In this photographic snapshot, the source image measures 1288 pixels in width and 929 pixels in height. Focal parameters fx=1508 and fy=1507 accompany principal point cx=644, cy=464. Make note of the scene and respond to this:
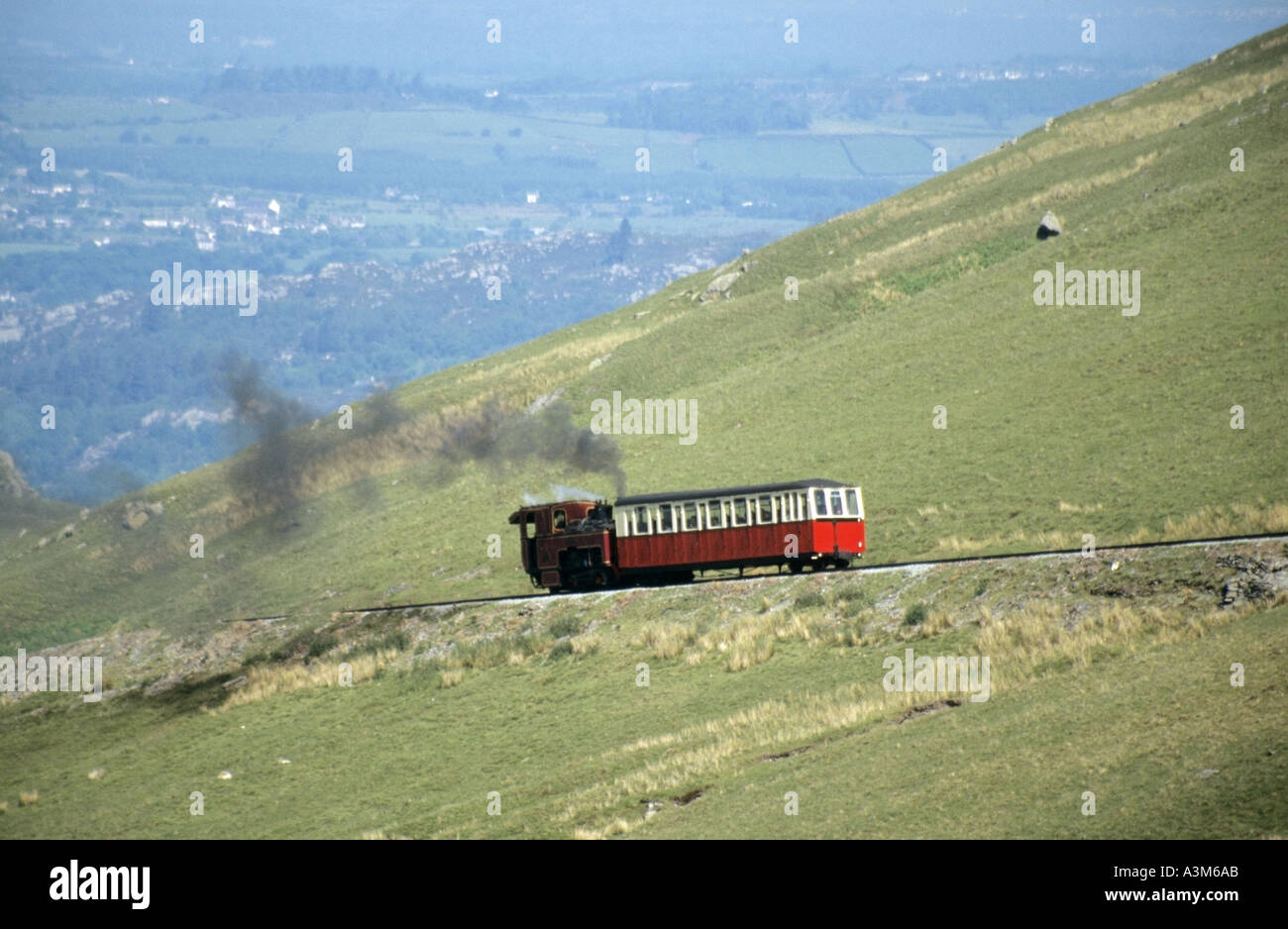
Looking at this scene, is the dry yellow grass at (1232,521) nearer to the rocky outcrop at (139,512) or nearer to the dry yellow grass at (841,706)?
the dry yellow grass at (841,706)

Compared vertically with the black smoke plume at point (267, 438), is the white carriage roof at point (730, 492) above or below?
below

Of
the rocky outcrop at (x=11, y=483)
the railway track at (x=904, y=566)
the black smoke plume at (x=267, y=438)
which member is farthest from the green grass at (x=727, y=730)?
the rocky outcrop at (x=11, y=483)

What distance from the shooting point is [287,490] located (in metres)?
78.8

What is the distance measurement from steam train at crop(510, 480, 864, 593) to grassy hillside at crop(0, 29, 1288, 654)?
623cm

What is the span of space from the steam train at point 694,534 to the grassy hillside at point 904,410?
623 centimetres

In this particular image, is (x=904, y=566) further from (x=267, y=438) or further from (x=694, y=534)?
(x=267, y=438)

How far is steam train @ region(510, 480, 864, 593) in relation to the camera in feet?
145

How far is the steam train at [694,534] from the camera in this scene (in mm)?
44094

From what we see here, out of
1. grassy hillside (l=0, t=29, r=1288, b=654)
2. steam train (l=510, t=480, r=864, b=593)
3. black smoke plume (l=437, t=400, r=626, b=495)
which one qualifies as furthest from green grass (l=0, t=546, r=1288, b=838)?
black smoke plume (l=437, t=400, r=626, b=495)

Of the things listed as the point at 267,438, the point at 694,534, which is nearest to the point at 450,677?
the point at 694,534

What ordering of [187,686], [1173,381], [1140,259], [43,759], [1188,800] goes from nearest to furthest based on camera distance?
[1188,800], [43,759], [187,686], [1173,381], [1140,259]

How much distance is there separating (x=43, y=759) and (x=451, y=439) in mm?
38675
